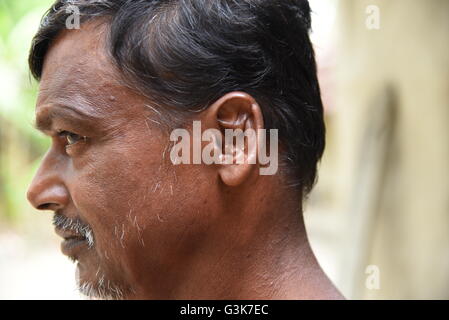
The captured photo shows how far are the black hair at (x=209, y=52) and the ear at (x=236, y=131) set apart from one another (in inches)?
1.6

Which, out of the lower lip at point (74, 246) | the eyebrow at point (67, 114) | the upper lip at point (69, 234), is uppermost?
the eyebrow at point (67, 114)

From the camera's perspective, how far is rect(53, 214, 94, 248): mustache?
6.43 feet

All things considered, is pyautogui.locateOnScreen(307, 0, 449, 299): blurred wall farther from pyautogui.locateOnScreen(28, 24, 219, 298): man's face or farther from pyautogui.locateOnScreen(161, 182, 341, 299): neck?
pyautogui.locateOnScreen(28, 24, 219, 298): man's face

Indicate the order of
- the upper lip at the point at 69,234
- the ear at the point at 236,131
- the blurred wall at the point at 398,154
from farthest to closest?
1. the blurred wall at the point at 398,154
2. the upper lip at the point at 69,234
3. the ear at the point at 236,131

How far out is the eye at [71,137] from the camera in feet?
6.37

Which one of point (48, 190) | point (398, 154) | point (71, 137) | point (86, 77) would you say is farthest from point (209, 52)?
point (398, 154)

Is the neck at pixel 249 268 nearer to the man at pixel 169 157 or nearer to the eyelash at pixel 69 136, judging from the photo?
the man at pixel 169 157

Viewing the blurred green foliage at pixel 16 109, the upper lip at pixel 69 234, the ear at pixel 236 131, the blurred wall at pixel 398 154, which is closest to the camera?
the ear at pixel 236 131

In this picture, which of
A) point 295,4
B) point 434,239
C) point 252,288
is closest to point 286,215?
point 252,288

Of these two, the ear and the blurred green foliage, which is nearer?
the ear

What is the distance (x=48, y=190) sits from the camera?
1.97m

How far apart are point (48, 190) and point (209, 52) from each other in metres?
0.63

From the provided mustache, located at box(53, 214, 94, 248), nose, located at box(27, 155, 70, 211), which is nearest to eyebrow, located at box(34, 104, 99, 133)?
nose, located at box(27, 155, 70, 211)

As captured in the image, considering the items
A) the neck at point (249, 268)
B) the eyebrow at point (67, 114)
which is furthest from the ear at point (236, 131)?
the eyebrow at point (67, 114)
